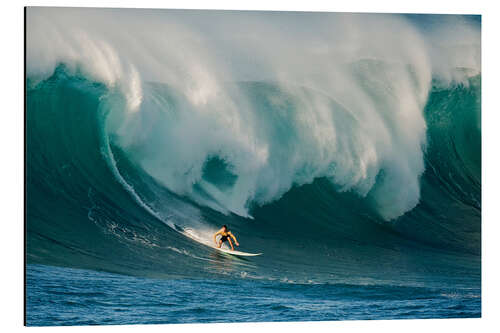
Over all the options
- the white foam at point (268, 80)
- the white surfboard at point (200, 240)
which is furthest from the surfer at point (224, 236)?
the white foam at point (268, 80)

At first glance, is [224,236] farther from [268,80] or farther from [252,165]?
[268,80]

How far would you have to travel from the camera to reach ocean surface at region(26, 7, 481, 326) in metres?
9.44

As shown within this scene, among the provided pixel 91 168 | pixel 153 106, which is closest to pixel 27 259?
pixel 91 168

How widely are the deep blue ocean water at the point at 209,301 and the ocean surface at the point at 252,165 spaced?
0.02 meters

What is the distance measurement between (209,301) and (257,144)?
6.86 feet

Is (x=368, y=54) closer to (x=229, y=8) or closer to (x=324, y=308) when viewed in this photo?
(x=229, y=8)

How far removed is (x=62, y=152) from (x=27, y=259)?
1.38 meters

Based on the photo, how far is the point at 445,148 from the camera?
1067 cm

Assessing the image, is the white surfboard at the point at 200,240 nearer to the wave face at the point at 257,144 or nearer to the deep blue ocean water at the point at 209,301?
the wave face at the point at 257,144

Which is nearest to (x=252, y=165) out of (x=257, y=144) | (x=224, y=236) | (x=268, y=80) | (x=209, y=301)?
(x=257, y=144)

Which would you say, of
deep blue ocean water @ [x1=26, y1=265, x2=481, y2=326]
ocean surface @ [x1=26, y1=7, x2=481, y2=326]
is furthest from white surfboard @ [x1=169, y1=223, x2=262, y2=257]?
deep blue ocean water @ [x1=26, y1=265, x2=481, y2=326]

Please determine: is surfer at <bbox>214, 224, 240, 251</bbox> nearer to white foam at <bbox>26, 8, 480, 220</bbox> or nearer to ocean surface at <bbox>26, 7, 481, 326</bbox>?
ocean surface at <bbox>26, 7, 481, 326</bbox>

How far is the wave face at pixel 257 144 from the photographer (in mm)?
9617

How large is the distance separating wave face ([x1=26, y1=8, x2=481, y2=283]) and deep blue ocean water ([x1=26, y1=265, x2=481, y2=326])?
0.60 ft
